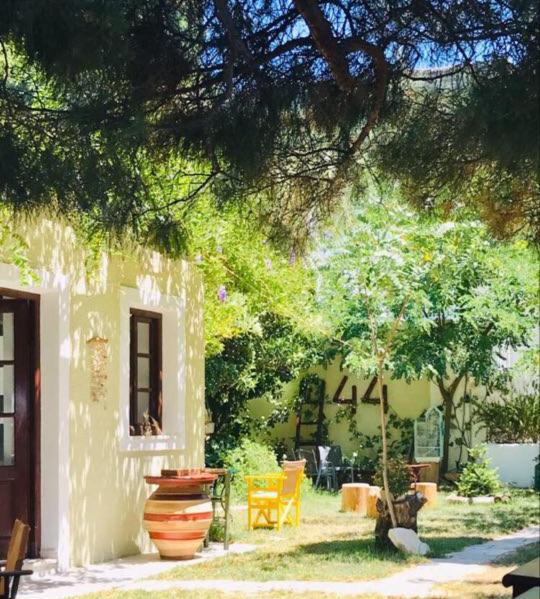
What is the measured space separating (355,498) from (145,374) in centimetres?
465

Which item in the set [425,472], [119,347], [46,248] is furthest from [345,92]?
[425,472]

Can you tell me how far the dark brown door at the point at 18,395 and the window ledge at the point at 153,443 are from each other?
115 centimetres

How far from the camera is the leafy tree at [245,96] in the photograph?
4.80 metres

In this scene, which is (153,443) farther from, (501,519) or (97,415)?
(501,519)

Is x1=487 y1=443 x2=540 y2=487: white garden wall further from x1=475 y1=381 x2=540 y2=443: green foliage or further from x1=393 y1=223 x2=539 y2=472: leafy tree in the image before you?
x1=393 y1=223 x2=539 y2=472: leafy tree

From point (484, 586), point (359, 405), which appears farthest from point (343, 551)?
point (359, 405)

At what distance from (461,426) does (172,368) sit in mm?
8966

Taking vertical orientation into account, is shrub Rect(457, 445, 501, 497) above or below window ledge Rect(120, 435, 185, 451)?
below

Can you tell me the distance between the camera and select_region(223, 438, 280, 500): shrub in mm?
16781

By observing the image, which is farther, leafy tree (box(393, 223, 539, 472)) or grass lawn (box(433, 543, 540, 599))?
leafy tree (box(393, 223, 539, 472))

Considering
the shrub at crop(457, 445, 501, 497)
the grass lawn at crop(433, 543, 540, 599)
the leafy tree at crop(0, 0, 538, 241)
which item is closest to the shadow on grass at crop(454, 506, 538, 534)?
the shrub at crop(457, 445, 501, 497)

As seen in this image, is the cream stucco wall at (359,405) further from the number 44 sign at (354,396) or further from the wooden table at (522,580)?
the wooden table at (522,580)

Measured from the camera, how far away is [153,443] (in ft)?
37.6

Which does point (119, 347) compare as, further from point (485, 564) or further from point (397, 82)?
point (397, 82)
